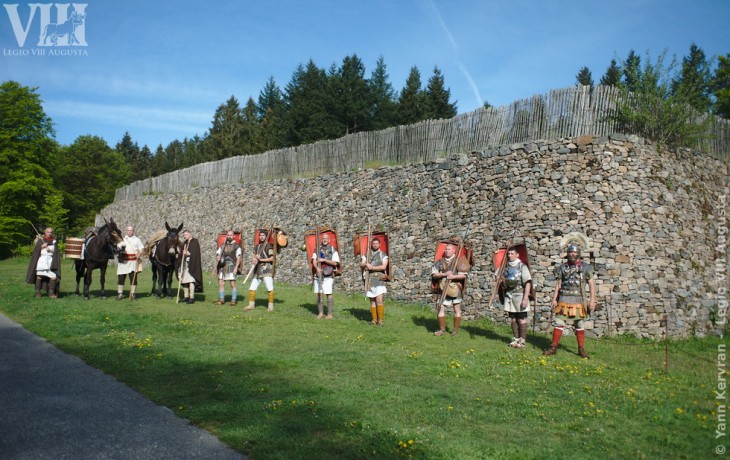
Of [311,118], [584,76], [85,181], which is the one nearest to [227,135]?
[311,118]

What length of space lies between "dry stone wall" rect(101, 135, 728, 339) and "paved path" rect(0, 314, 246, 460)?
10068mm

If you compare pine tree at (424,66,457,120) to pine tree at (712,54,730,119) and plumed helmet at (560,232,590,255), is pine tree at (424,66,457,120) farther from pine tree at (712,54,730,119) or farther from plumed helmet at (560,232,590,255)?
plumed helmet at (560,232,590,255)

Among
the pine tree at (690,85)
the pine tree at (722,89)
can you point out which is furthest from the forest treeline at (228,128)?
the pine tree at (690,85)

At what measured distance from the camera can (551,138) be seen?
48.4ft

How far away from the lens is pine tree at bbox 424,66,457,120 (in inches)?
1884

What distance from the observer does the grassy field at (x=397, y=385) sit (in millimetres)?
5434

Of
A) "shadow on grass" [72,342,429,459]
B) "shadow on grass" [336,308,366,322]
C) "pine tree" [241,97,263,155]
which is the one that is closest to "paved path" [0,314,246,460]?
"shadow on grass" [72,342,429,459]

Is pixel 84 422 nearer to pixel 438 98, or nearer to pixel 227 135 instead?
pixel 438 98

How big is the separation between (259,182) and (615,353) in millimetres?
21452

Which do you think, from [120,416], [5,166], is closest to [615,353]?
[120,416]

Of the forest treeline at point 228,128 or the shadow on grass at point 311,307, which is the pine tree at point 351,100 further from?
the shadow on grass at point 311,307

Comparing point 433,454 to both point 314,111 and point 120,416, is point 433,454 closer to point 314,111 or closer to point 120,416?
point 120,416

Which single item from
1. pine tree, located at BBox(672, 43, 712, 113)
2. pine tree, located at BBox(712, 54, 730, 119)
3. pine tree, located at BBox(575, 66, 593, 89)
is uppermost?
pine tree, located at BBox(575, 66, 593, 89)

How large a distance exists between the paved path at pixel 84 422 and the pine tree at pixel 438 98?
43.1 m
